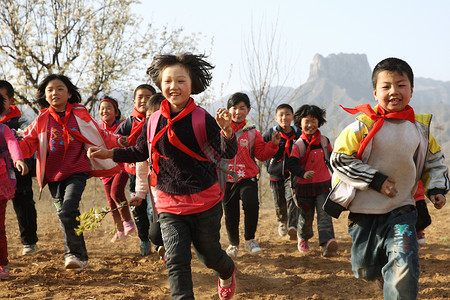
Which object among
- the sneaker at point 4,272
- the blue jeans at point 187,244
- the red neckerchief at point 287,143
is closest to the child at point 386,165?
the blue jeans at point 187,244

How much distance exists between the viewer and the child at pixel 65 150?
4.59 metres

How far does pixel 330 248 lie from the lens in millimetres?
5441

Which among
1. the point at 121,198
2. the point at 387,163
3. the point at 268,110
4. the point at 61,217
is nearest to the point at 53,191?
the point at 61,217

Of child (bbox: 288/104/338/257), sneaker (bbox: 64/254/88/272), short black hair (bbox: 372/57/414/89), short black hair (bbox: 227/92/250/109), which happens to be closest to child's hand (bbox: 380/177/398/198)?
short black hair (bbox: 372/57/414/89)

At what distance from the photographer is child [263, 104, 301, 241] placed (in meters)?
6.50

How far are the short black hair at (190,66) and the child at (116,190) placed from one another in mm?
2905

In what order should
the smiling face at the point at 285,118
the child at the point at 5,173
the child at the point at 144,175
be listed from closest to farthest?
1. the child at the point at 5,173
2. the child at the point at 144,175
3. the smiling face at the point at 285,118

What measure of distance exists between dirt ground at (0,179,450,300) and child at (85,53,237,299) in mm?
1095

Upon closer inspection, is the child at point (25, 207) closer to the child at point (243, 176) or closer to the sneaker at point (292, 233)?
the child at point (243, 176)

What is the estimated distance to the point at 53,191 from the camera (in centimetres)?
481

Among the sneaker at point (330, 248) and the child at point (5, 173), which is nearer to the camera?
the child at point (5, 173)

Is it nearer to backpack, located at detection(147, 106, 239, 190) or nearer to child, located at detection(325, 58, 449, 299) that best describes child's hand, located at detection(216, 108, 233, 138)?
backpack, located at detection(147, 106, 239, 190)

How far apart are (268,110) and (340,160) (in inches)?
312

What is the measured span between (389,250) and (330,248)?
8.60 ft
